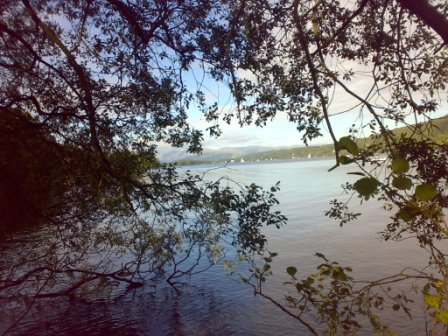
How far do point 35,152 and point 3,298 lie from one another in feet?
24.9

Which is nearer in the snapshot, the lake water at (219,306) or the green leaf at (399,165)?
the green leaf at (399,165)

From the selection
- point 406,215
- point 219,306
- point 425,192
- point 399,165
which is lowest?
point 219,306

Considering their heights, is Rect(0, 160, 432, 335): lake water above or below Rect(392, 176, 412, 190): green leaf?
below

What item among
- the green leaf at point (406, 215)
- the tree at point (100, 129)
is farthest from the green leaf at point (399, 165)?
the tree at point (100, 129)

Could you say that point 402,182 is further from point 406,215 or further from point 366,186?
point 406,215

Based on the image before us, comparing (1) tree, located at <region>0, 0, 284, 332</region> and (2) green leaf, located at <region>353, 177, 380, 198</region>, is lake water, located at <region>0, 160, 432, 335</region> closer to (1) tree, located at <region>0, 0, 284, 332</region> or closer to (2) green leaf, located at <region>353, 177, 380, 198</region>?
(1) tree, located at <region>0, 0, 284, 332</region>

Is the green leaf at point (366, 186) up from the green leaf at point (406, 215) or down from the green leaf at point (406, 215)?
up

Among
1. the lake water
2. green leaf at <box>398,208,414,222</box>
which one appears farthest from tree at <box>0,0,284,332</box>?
green leaf at <box>398,208,414,222</box>

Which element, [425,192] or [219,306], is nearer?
[425,192]

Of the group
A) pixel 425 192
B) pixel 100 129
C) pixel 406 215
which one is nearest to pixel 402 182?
pixel 425 192

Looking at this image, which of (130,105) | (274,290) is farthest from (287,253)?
(130,105)

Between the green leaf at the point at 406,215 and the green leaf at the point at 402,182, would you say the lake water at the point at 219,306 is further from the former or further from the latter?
the green leaf at the point at 402,182

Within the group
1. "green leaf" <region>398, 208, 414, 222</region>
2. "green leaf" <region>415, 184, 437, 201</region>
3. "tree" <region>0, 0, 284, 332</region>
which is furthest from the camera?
"tree" <region>0, 0, 284, 332</region>

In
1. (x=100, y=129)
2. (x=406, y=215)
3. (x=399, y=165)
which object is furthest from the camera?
(x=100, y=129)
